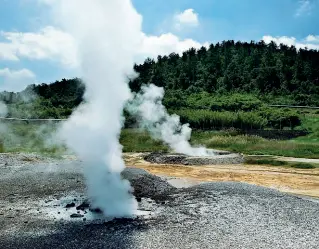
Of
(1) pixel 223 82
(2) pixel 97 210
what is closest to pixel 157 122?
(2) pixel 97 210

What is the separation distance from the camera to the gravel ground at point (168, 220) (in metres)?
16.2

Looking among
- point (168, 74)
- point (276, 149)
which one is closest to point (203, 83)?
point (168, 74)

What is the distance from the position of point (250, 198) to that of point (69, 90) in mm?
64620

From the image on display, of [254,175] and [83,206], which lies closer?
[83,206]

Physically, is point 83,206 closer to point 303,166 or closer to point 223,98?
point 303,166

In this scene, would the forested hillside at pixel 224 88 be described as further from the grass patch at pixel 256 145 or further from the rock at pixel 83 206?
the rock at pixel 83 206

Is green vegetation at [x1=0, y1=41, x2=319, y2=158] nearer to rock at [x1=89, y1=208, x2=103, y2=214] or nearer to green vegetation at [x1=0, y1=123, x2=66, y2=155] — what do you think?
green vegetation at [x1=0, y1=123, x2=66, y2=155]

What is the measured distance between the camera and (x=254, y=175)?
3369 centimetres

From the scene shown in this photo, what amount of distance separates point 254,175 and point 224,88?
57461mm

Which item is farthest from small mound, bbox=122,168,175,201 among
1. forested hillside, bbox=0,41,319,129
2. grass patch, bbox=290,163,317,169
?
forested hillside, bbox=0,41,319,129

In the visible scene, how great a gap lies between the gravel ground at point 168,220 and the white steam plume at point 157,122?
2463 cm

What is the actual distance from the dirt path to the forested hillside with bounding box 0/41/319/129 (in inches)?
897

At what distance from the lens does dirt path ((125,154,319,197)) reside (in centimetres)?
2918

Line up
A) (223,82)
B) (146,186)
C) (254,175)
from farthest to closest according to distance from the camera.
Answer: (223,82) < (254,175) < (146,186)
